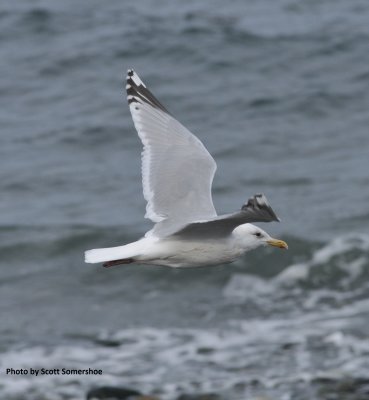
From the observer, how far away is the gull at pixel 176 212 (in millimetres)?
7113

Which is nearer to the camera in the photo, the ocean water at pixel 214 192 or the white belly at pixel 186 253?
the white belly at pixel 186 253

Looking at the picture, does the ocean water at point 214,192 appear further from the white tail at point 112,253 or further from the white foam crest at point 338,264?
the white tail at point 112,253

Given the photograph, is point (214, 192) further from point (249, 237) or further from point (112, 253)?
point (112, 253)

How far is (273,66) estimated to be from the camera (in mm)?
19203

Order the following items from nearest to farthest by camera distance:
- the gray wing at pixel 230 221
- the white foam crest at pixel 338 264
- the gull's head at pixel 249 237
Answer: the gray wing at pixel 230 221 < the gull's head at pixel 249 237 < the white foam crest at pixel 338 264

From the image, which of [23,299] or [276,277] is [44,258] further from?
[276,277]

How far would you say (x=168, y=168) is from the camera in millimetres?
7949

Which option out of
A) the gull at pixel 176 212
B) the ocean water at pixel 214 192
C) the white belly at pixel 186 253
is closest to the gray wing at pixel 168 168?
the gull at pixel 176 212

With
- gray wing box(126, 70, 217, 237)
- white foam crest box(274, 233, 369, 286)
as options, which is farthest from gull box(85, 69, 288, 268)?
white foam crest box(274, 233, 369, 286)

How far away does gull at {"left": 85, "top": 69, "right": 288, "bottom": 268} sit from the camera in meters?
7.11

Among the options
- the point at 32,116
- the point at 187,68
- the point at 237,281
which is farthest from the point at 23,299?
the point at 187,68

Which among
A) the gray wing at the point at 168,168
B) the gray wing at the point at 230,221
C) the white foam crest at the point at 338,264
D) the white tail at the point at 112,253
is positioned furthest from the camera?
the white foam crest at the point at 338,264

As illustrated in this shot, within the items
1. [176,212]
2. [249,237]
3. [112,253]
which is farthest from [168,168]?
[112,253]

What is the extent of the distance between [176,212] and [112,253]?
2.51 feet
